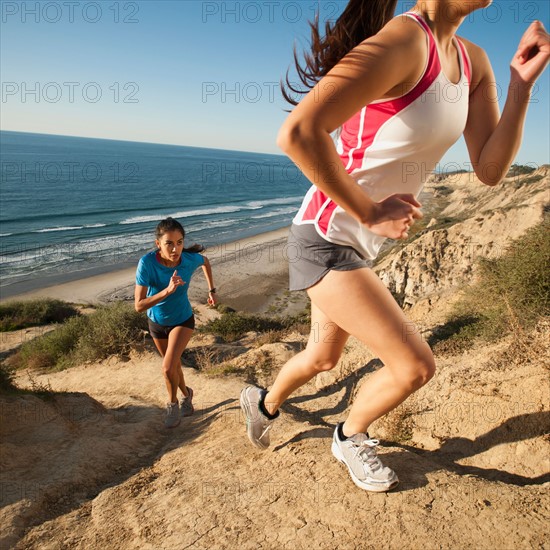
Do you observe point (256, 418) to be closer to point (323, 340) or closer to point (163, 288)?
point (323, 340)

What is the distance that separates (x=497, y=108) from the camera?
206 centimetres

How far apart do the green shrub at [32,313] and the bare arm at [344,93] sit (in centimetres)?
1705

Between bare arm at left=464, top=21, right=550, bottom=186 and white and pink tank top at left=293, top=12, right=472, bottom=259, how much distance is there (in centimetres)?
23

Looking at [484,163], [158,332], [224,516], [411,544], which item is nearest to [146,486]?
[224,516]

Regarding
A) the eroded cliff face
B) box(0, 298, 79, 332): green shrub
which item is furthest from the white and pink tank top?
box(0, 298, 79, 332): green shrub

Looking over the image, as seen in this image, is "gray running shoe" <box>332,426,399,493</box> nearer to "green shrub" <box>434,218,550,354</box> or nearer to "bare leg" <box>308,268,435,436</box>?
"bare leg" <box>308,268,435,436</box>

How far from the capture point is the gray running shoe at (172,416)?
4815mm

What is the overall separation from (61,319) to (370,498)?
55.2ft

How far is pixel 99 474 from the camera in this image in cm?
369

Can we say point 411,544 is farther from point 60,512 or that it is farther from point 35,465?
point 35,465

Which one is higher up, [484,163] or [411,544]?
[484,163]

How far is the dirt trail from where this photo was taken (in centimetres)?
226

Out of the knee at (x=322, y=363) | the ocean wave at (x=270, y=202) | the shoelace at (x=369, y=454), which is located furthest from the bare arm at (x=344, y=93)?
the ocean wave at (x=270, y=202)

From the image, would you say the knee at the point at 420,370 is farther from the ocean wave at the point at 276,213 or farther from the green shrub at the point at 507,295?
the ocean wave at the point at 276,213
